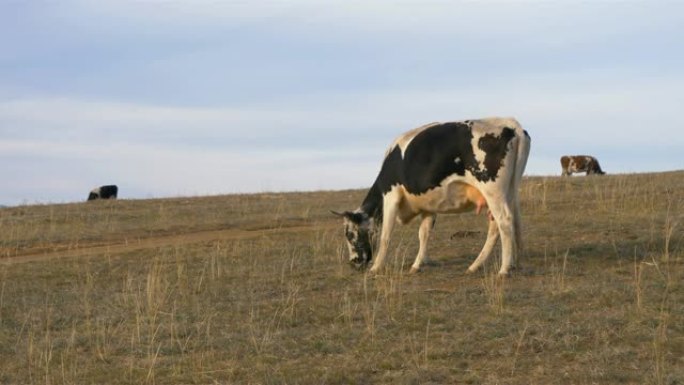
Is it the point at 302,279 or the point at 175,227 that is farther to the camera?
the point at 175,227

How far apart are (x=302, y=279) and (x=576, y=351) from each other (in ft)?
18.5

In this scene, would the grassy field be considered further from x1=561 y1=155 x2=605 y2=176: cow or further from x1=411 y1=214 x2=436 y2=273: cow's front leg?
x1=561 y1=155 x2=605 y2=176: cow

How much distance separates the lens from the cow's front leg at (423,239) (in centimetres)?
1425

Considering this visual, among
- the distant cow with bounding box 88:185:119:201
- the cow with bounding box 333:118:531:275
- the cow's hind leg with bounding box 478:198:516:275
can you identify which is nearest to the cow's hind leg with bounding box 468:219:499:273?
the cow with bounding box 333:118:531:275

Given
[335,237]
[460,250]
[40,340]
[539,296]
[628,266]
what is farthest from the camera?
[335,237]

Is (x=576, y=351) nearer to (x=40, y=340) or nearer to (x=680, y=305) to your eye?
(x=680, y=305)

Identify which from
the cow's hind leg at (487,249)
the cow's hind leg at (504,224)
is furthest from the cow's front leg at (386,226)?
the cow's hind leg at (504,224)

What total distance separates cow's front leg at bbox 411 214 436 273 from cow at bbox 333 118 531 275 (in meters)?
0.01

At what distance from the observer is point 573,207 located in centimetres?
2161

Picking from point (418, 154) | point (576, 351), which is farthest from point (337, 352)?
point (418, 154)

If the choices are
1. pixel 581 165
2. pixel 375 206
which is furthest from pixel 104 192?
pixel 375 206

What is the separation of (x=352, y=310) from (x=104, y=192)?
120 feet

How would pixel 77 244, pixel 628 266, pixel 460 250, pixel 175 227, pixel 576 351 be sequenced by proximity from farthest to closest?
pixel 175 227 < pixel 77 244 < pixel 460 250 < pixel 628 266 < pixel 576 351

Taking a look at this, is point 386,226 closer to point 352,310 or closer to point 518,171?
point 518,171
